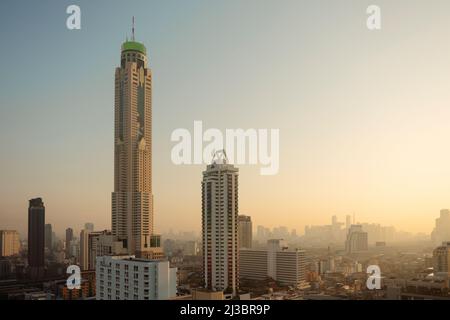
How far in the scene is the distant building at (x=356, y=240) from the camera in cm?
1490

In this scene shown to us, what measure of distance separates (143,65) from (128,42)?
3.24ft

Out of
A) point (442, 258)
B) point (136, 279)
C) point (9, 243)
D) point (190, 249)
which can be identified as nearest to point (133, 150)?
point (190, 249)

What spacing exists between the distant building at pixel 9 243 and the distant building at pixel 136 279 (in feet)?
16.8

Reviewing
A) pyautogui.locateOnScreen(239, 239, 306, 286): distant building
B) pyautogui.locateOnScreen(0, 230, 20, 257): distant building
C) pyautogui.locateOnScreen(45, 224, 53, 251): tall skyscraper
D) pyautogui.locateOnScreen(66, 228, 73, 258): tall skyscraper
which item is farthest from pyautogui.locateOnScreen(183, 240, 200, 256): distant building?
pyautogui.locateOnScreen(0, 230, 20, 257): distant building

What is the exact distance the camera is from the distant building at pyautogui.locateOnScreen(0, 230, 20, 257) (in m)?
9.54

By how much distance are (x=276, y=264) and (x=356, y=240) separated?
3.41m

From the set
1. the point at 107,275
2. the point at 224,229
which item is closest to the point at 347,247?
the point at 224,229

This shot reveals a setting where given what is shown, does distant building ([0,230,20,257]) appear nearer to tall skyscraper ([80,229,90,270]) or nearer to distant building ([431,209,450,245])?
tall skyscraper ([80,229,90,270])

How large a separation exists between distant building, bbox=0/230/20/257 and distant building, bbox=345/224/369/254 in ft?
32.8

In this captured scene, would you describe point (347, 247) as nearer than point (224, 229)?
No

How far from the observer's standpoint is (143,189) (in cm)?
1555

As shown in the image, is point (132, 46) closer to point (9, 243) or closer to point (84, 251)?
point (84, 251)
